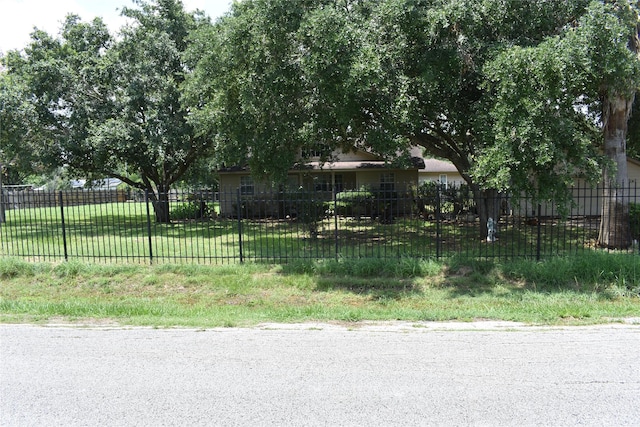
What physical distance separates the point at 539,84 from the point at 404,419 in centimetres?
653

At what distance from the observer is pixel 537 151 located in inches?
301

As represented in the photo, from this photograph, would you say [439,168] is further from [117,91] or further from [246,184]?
[117,91]

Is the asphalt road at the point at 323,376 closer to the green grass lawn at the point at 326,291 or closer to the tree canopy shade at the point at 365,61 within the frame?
the green grass lawn at the point at 326,291

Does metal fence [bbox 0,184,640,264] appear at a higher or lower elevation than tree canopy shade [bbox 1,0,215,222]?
lower

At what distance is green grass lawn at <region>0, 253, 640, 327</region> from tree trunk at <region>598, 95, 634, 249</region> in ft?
8.98

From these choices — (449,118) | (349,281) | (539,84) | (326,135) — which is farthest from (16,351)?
(449,118)

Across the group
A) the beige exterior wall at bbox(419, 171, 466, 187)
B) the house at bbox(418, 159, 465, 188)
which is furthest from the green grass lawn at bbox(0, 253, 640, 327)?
the beige exterior wall at bbox(419, 171, 466, 187)

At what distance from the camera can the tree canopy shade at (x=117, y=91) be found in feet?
58.9

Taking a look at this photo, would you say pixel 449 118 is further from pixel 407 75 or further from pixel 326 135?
pixel 326 135

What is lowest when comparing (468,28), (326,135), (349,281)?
(349,281)

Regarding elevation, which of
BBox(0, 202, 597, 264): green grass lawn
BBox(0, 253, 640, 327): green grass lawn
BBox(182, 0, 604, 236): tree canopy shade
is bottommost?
BBox(0, 253, 640, 327): green grass lawn

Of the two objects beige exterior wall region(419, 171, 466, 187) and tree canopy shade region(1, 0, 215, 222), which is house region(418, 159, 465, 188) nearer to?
beige exterior wall region(419, 171, 466, 187)

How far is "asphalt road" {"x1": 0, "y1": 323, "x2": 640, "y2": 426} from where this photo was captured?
372 cm

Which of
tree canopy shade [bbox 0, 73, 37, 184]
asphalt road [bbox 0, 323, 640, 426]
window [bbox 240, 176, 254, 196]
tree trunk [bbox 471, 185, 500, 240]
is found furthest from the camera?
window [bbox 240, 176, 254, 196]
